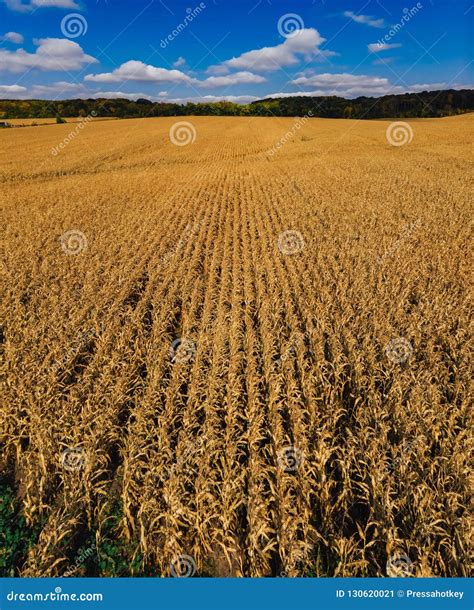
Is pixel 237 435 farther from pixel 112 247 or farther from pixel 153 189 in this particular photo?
pixel 153 189

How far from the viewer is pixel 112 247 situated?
12.3m

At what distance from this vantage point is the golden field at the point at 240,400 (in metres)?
3.80

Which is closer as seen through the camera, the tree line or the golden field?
the golden field

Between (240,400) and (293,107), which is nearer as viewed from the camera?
(240,400)

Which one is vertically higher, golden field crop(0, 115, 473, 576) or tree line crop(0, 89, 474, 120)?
tree line crop(0, 89, 474, 120)

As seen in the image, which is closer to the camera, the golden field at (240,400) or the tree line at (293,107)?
the golden field at (240,400)

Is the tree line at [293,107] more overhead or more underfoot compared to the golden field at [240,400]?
more overhead

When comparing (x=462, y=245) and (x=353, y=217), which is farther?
(x=353, y=217)

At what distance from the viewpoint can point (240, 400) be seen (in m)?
5.67

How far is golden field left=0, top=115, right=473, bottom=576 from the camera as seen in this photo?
380cm

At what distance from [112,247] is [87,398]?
25.4 feet

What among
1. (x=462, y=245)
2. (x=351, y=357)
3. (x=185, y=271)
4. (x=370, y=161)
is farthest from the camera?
(x=370, y=161)

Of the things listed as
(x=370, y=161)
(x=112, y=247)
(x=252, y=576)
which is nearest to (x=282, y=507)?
(x=252, y=576)

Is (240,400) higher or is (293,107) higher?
(293,107)
